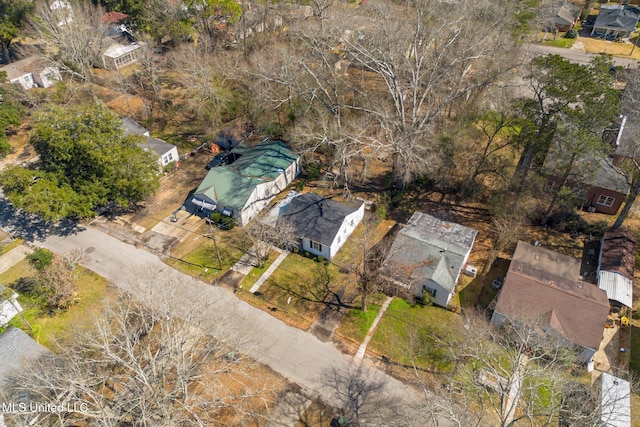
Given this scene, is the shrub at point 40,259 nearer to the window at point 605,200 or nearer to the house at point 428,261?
the house at point 428,261

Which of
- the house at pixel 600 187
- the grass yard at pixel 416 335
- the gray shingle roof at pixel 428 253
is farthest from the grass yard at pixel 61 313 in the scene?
the house at pixel 600 187

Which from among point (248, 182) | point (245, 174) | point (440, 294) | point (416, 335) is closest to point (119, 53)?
point (245, 174)

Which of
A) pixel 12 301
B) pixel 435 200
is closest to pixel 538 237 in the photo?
pixel 435 200

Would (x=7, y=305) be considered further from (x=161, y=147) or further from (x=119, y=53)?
(x=119, y=53)

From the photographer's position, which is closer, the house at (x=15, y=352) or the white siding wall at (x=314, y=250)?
the house at (x=15, y=352)

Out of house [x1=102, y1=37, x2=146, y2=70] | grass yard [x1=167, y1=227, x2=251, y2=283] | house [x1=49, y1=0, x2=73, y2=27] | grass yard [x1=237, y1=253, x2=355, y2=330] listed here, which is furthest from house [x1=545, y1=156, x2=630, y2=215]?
house [x1=49, y1=0, x2=73, y2=27]

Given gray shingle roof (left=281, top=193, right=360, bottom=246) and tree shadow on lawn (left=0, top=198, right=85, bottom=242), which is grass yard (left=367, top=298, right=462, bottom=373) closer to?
gray shingle roof (left=281, top=193, right=360, bottom=246)
